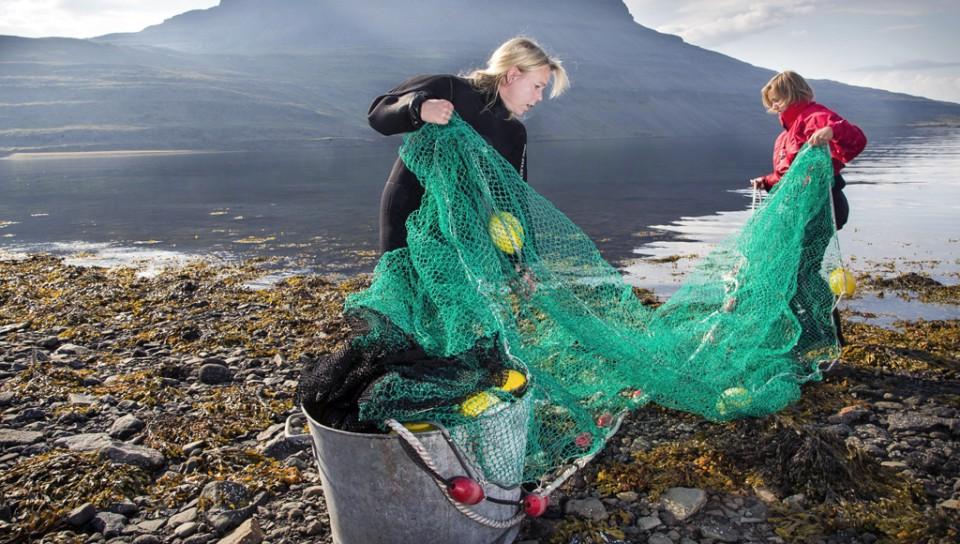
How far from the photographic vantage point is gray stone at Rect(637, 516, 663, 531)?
3395 mm

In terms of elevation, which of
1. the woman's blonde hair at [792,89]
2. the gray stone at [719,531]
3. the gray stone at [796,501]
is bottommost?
the gray stone at [719,531]

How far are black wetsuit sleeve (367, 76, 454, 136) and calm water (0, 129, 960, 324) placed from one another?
6.28 meters

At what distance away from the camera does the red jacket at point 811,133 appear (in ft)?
17.1

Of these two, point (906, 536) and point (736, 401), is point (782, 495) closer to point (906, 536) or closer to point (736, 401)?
point (906, 536)

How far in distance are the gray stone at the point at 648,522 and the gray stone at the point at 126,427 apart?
3.38 meters

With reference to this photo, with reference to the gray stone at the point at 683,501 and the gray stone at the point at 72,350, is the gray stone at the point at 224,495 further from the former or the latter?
the gray stone at the point at 72,350

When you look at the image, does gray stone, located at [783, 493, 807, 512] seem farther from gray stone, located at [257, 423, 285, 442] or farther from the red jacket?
gray stone, located at [257, 423, 285, 442]

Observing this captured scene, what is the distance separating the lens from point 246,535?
3.27 metres

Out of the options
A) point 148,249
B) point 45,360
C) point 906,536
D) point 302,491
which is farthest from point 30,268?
point 906,536

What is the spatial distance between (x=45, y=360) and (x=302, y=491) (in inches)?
139

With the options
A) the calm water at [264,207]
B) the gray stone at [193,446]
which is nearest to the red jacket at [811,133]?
the gray stone at [193,446]

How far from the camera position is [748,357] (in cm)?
470

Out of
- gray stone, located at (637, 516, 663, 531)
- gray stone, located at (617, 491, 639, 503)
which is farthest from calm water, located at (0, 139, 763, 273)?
gray stone, located at (637, 516, 663, 531)

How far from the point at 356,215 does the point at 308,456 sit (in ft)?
46.0
